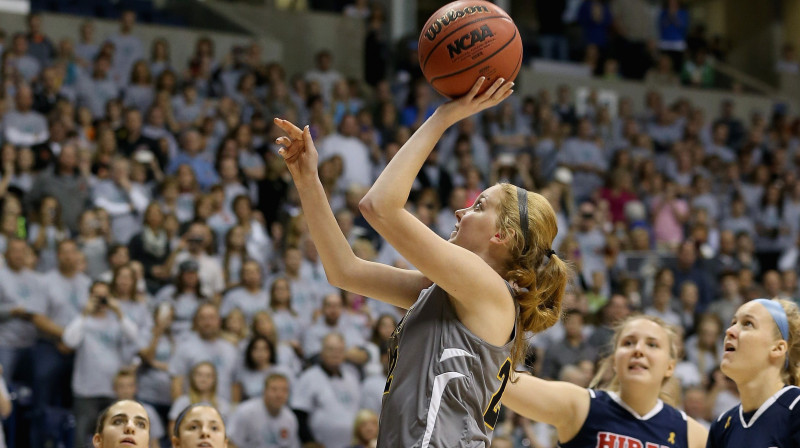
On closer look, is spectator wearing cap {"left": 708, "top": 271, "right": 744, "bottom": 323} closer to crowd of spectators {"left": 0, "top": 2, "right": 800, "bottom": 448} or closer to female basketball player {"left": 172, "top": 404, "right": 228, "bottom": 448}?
crowd of spectators {"left": 0, "top": 2, "right": 800, "bottom": 448}

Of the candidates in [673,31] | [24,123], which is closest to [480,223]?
[24,123]

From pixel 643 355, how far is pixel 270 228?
677 centimetres

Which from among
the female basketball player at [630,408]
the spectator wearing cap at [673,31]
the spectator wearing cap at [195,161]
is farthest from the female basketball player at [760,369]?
the spectator wearing cap at [673,31]

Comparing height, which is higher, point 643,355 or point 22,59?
point 22,59

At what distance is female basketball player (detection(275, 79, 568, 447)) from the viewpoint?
9.06ft

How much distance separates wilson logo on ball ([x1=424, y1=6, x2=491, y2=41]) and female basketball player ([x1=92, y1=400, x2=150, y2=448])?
2.02 metres

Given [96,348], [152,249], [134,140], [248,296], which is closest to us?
[96,348]

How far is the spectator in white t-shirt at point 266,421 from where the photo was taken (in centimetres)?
767

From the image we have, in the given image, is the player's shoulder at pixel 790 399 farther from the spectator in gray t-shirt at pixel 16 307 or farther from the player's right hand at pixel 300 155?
the spectator in gray t-shirt at pixel 16 307

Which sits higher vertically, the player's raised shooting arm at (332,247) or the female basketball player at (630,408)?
the player's raised shooting arm at (332,247)

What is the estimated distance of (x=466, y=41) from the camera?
10.0ft

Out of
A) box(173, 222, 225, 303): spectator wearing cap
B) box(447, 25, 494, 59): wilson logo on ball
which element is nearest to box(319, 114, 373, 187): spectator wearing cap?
box(173, 222, 225, 303): spectator wearing cap

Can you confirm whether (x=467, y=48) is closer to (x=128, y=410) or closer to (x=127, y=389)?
(x=128, y=410)

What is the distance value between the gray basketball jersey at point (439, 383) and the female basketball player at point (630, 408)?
44.0 inches
